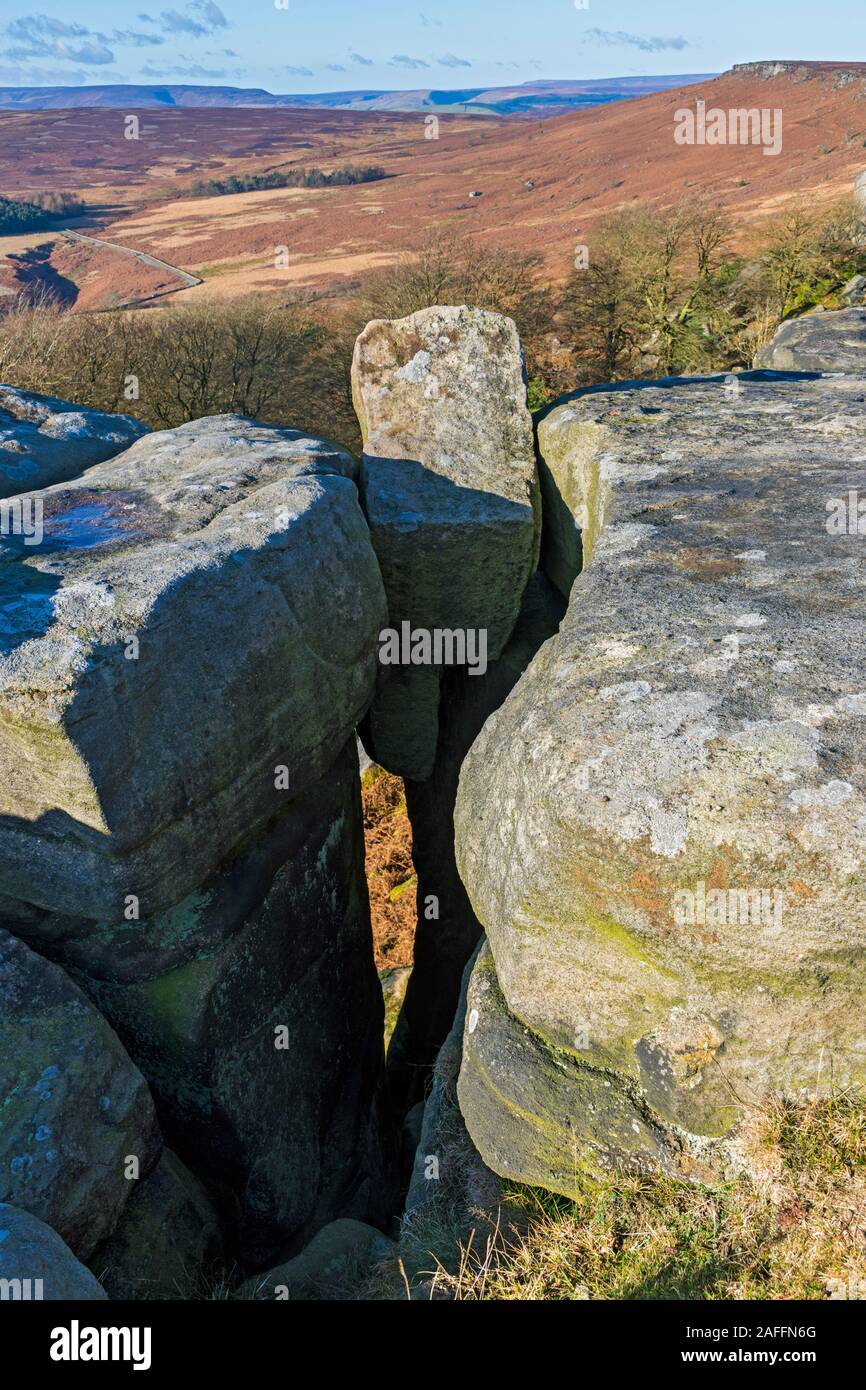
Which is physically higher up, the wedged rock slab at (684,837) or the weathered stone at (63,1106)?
the wedged rock slab at (684,837)

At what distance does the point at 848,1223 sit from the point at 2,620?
14.9 ft

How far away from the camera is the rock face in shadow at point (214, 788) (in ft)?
16.0

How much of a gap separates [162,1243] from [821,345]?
10.4 m

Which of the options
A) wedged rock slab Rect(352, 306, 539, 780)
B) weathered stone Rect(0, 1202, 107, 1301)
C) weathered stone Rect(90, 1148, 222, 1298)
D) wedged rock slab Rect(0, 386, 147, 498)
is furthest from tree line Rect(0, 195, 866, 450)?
weathered stone Rect(0, 1202, 107, 1301)

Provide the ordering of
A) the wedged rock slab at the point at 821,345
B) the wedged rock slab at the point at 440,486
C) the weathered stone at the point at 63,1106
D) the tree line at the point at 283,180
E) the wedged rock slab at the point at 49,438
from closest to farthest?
the weathered stone at the point at 63,1106 → the wedged rock slab at the point at 49,438 → the wedged rock slab at the point at 440,486 → the wedged rock slab at the point at 821,345 → the tree line at the point at 283,180

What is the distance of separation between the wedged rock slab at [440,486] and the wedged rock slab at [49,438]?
2.10m

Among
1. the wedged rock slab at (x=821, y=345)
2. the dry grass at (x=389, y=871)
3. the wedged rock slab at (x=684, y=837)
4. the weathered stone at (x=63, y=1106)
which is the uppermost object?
the wedged rock slab at (x=821, y=345)

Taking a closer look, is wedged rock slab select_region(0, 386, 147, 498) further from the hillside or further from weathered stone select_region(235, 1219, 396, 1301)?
the hillside

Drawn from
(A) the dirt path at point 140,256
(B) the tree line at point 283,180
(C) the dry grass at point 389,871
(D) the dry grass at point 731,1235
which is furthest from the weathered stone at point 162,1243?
(B) the tree line at point 283,180

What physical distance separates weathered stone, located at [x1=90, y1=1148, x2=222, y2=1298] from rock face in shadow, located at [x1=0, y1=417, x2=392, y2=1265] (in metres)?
0.25

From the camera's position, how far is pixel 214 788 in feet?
17.9

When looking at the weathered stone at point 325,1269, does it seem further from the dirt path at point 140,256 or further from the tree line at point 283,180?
the tree line at point 283,180

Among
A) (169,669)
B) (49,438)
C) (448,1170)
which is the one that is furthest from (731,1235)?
(49,438)

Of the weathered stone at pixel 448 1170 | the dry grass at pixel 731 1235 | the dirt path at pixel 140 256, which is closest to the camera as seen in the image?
the dry grass at pixel 731 1235
